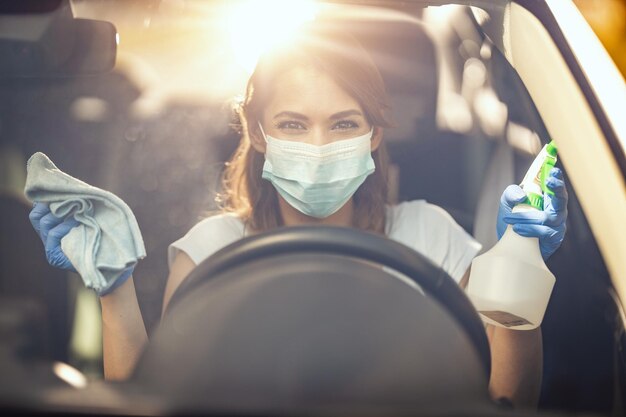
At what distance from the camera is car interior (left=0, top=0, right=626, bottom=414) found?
1.79 m

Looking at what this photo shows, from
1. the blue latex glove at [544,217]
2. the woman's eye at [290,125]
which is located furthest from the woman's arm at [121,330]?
the blue latex glove at [544,217]

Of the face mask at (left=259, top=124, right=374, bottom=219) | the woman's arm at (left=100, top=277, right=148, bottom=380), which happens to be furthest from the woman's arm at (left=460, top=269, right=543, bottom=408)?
the woman's arm at (left=100, top=277, right=148, bottom=380)

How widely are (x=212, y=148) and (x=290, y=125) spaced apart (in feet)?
0.60

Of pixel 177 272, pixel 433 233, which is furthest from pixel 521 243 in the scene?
pixel 177 272

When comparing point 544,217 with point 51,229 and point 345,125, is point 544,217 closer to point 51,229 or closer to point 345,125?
point 345,125

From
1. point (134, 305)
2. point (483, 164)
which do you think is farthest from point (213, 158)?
point (483, 164)

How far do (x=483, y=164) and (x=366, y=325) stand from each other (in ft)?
2.72

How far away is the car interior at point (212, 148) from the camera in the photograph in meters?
1.79

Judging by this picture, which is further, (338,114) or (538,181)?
(338,114)

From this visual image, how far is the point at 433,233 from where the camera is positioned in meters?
1.95

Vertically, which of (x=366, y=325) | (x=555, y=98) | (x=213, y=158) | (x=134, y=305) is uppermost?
(x=555, y=98)

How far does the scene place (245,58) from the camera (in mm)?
2020

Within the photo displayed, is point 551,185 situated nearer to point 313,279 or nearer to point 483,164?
point 483,164

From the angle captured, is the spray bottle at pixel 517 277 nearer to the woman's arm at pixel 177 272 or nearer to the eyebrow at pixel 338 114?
the eyebrow at pixel 338 114
